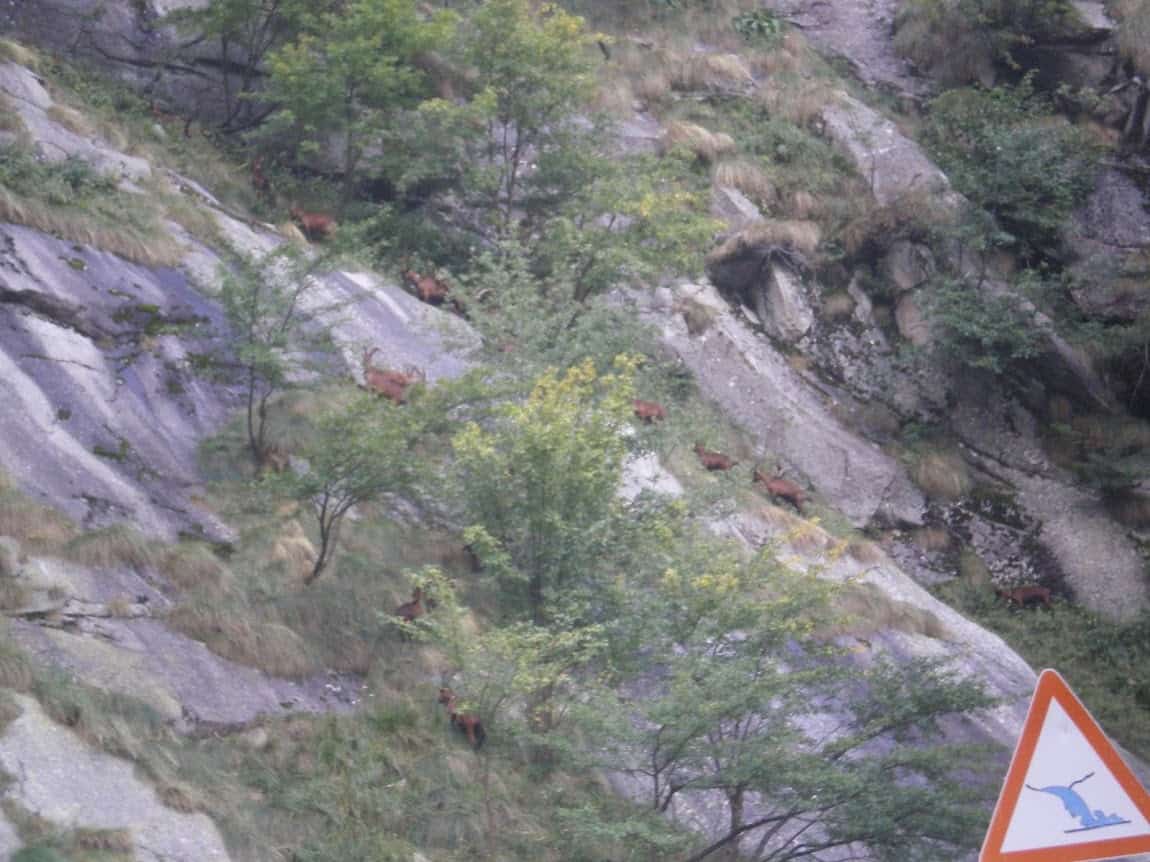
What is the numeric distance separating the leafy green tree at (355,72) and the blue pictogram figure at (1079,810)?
53.5 feet

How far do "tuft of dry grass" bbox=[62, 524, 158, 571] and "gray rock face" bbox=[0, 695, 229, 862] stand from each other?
243cm

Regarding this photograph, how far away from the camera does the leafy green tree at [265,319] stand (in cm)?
1288

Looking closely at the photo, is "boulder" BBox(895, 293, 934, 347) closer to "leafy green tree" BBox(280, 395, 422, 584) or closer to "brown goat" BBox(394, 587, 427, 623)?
"leafy green tree" BBox(280, 395, 422, 584)

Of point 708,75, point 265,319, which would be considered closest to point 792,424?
point 708,75

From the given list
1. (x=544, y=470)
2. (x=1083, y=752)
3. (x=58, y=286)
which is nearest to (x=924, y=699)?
(x=544, y=470)

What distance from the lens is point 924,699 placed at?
9539 mm

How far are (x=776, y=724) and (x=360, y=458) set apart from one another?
477 cm

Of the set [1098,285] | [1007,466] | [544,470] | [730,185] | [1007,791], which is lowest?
[1007,466]

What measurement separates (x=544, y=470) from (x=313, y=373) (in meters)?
4.92

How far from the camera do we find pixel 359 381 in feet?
50.1

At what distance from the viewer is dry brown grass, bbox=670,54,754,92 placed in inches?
999

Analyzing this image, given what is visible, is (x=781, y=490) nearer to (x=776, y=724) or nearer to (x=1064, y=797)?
(x=776, y=724)

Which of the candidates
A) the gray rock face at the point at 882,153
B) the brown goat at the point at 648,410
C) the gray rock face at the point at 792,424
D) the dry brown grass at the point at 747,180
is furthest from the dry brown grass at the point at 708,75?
the brown goat at the point at 648,410

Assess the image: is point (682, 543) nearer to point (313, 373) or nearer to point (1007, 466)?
point (313, 373)
